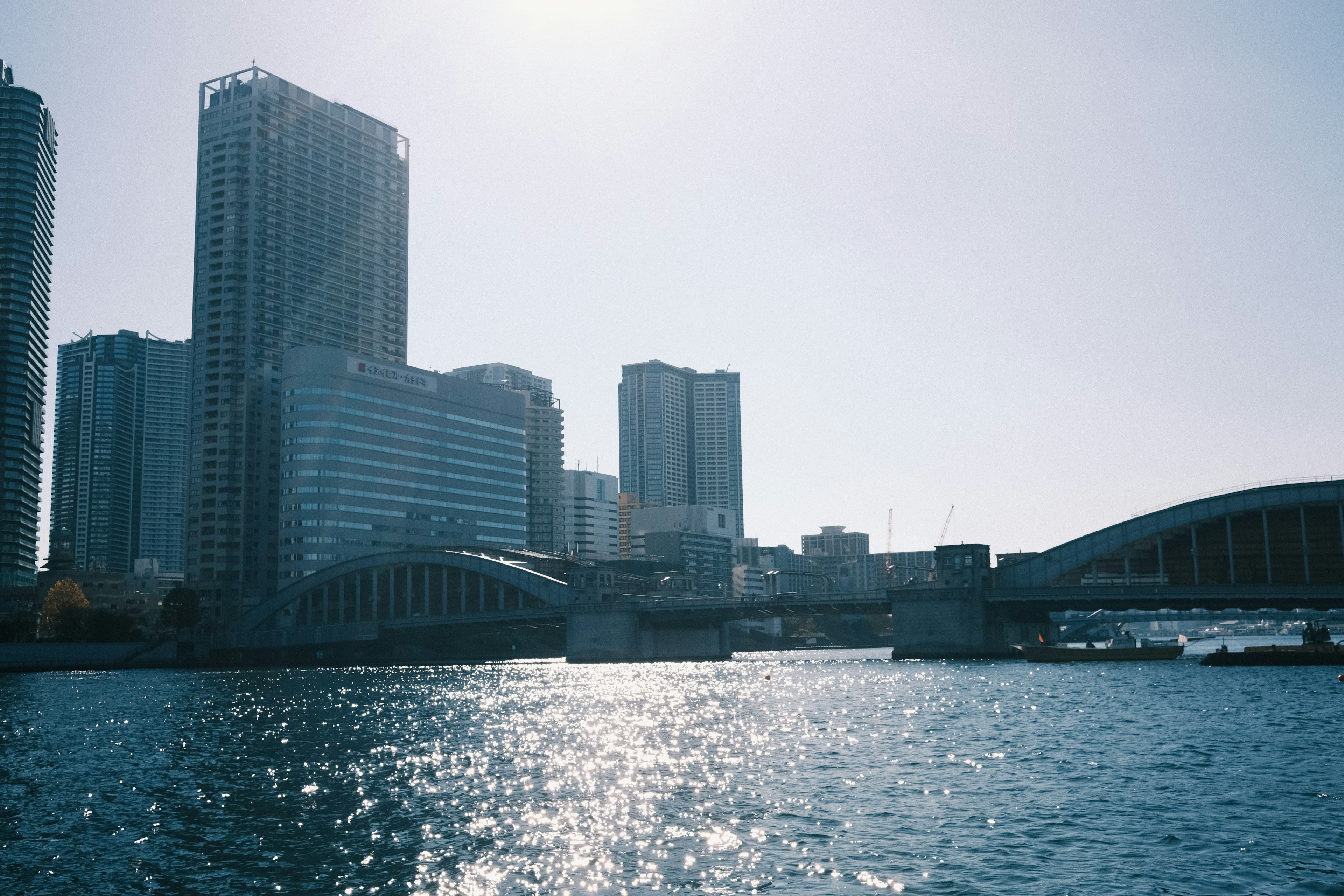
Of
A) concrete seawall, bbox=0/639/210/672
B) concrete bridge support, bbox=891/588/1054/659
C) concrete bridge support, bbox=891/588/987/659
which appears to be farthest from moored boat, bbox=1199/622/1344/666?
concrete seawall, bbox=0/639/210/672

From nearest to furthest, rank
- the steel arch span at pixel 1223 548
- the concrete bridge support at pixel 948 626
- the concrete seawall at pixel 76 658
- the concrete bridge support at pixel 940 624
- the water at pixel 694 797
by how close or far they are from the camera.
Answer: the water at pixel 694 797
the steel arch span at pixel 1223 548
the concrete bridge support at pixel 940 624
the concrete bridge support at pixel 948 626
the concrete seawall at pixel 76 658

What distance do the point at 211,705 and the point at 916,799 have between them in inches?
3192

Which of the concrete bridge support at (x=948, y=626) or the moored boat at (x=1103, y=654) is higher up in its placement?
the concrete bridge support at (x=948, y=626)

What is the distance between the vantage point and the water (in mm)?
34688

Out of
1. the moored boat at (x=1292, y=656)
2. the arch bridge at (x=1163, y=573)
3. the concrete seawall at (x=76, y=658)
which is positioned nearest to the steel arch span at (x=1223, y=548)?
the arch bridge at (x=1163, y=573)

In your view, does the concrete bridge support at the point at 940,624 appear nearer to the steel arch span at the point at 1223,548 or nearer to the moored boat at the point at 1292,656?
the steel arch span at the point at 1223,548

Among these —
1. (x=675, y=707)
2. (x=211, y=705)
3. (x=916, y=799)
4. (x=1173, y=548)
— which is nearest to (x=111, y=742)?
(x=211, y=705)

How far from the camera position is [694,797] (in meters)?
48.1

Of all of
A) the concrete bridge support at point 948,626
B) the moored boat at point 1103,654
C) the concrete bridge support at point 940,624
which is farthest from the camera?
the concrete bridge support at point 948,626

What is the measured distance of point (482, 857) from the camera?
123ft

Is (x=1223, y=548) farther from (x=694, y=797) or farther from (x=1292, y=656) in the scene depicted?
(x=694, y=797)

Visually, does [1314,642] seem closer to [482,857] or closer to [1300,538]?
[1300,538]

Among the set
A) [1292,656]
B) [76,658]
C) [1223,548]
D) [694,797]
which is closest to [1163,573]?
[1223,548]

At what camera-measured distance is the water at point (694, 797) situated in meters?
34.7
